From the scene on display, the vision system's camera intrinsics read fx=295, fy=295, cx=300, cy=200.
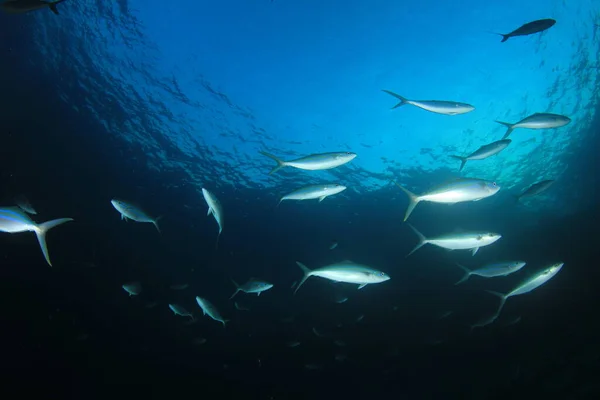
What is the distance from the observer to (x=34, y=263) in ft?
59.2

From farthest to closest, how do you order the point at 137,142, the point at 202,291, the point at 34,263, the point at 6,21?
the point at 202,291 < the point at 34,263 < the point at 137,142 < the point at 6,21

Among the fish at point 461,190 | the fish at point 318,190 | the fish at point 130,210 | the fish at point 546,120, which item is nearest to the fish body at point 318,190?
the fish at point 318,190

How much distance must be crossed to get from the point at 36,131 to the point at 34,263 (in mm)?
8294

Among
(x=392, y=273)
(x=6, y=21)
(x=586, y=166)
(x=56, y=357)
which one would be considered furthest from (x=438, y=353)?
(x=6, y=21)

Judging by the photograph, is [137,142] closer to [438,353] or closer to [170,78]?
[170,78]

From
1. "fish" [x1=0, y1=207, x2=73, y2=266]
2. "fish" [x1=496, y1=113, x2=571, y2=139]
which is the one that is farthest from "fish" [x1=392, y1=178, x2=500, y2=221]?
"fish" [x1=0, y1=207, x2=73, y2=266]

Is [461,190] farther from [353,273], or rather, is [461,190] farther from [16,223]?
[16,223]

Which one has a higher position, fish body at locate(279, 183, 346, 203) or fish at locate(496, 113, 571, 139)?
fish at locate(496, 113, 571, 139)

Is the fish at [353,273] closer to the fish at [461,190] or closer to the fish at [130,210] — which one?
the fish at [461,190]

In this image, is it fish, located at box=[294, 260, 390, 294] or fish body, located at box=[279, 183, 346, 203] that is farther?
fish body, located at box=[279, 183, 346, 203]

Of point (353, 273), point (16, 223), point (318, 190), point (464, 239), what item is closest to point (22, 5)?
point (16, 223)

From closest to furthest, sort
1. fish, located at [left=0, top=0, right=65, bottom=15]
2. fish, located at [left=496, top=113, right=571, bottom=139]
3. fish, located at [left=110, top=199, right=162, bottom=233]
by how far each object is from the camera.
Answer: fish, located at [left=0, top=0, right=65, bottom=15]
fish, located at [left=496, top=113, right=571, bottom=139]
fish, located at [left=110, top=199, right=162, bottom=233]

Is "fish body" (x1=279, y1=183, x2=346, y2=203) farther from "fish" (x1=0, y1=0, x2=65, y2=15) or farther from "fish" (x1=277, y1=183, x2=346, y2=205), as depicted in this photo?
"fish" (x1=0, y1=0, x2=65, y2=15)

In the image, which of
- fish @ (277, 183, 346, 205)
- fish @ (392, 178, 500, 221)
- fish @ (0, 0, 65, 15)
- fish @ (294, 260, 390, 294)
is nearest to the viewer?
fish @ (0, 0, 65, 15)
